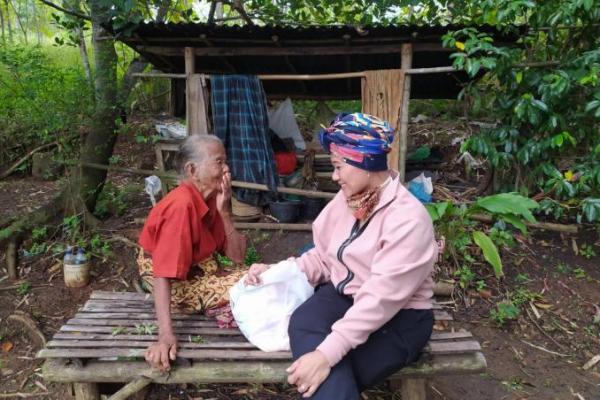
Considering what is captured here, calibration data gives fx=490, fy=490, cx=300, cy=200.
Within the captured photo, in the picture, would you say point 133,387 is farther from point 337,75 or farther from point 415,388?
point 337,75

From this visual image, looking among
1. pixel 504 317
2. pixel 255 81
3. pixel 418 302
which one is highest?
pixel 255 81

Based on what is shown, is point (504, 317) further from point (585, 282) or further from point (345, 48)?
point (345, 48)

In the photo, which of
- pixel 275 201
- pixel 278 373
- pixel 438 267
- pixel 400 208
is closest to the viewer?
pixel 400 208

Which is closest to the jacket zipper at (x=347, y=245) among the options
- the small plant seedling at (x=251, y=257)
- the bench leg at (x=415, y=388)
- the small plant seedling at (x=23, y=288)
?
the bench leg at (x=415, y=388)

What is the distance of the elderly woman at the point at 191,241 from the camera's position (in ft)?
8.17

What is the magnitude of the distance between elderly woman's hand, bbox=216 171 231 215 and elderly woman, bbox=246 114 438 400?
722 millimetres

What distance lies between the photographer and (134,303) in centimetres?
322

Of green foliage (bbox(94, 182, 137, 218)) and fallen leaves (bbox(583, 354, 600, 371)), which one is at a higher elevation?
green foliage (bbox(94, 182, 137, 218))

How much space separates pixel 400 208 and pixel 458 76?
5069 mm

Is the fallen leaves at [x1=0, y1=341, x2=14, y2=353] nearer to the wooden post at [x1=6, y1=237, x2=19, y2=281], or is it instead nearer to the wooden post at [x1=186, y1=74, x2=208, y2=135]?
the wooden post at [x1=6, y1=237, x2=19, y2=281]

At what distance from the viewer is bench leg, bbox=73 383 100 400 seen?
2656 millimetres

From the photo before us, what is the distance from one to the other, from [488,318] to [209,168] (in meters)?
3.10

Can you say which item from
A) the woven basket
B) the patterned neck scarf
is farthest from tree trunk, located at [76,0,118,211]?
the patterned neck scarf

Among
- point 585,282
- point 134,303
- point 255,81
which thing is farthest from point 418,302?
point 255,81
